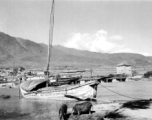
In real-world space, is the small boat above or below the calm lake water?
above

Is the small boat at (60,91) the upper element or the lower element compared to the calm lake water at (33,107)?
upper

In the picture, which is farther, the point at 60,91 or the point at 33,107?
the point at 60,91

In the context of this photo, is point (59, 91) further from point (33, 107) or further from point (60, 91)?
point (33, 107)

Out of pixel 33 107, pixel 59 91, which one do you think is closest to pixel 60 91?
pixel 59 91

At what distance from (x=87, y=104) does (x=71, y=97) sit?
845cm

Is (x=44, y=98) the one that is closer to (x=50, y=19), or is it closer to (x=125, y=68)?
(x=50, y=19)

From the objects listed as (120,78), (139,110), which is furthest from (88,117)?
(120,78)

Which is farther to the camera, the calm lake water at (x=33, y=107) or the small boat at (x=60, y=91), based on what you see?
the small boat at (x=60, y=91)

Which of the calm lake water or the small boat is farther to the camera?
the small boat

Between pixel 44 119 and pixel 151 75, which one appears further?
pixel 151 75

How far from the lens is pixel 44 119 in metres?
12.7

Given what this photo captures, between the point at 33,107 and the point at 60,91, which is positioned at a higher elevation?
the point at 60,91

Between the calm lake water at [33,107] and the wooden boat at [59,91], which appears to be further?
the wooden boat at [59,91]

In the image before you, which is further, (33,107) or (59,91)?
(59,91)
